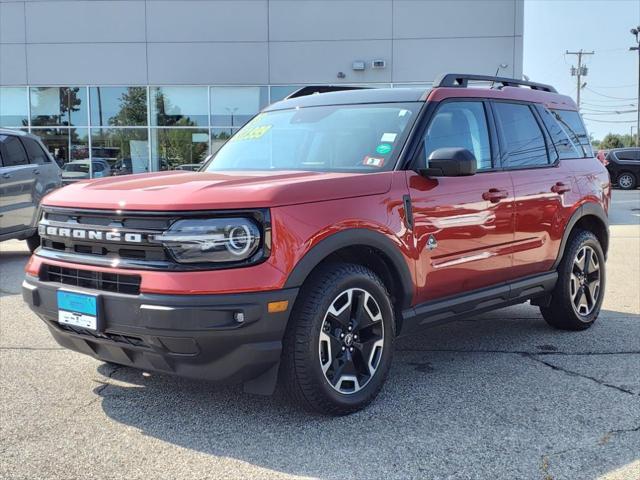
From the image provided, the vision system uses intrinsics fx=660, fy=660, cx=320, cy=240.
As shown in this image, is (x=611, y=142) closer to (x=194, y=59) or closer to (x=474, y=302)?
(x=194, y=59)

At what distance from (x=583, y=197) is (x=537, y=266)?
865mm

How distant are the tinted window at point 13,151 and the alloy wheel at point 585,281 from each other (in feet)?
25.3

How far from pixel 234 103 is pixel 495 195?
1607 centimetres

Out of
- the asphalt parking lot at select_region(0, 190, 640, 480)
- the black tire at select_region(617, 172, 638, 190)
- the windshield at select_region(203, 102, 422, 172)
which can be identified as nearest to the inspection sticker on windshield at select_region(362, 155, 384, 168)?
the windshield at select_region(203, 102, 422, 172)

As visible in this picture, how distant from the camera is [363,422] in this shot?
3.60 m

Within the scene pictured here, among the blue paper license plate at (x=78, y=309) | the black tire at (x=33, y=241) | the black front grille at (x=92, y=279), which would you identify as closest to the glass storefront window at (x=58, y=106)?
the black tire at (x=33, y=241)

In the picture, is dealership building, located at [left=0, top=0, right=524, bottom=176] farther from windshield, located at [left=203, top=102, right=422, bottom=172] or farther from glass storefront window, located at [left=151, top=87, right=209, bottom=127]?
windshield, located at [left=203, top=102, right=422, bottom=172]

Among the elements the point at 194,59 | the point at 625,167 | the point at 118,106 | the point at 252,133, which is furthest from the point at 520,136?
the point at 625,167

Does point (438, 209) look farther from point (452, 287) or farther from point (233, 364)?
point (233, 364)

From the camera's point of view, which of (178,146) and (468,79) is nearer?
(468,79)

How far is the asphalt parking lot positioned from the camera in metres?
3.10

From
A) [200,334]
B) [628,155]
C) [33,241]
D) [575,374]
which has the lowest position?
[575,374]

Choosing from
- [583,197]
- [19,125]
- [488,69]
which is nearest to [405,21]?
[488,69]

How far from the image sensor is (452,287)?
4293mm
